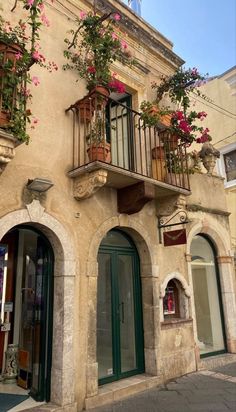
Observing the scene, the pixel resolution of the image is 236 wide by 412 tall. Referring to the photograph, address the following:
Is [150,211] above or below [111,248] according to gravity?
above

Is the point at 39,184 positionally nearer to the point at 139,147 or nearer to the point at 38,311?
the point at 38,311

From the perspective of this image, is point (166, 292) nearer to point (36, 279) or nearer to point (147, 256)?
point (147, 256)

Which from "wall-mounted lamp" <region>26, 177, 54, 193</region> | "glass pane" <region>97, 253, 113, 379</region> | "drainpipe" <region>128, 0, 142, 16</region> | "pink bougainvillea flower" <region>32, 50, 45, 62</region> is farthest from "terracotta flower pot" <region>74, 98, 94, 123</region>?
"drainpipe" <region>128, 0, 142, 16</region>

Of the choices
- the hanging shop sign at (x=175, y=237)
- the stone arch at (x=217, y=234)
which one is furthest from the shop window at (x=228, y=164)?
the hanging shop sign at (x=175, y=237)

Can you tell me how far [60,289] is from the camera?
433 cm

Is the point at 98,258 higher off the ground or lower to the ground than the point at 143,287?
higher

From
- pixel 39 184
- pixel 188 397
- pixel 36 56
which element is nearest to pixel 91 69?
pixel 36 56

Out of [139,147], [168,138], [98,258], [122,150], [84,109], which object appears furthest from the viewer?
[122,150]

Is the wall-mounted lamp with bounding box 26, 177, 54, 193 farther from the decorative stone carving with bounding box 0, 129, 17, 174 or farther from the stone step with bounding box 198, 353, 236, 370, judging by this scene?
the stone step with bounding box 198, 353, 236, 370

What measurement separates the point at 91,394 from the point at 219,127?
10126 mm

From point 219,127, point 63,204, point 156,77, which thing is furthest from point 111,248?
point 219,127

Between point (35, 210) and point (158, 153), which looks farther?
point (158, 153)

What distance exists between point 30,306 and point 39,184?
6.59 feet

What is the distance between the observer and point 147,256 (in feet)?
18.7
